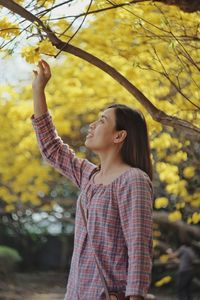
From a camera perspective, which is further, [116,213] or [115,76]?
[115,76]

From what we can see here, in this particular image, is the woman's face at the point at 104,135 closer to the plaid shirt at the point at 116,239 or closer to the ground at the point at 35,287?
the plaid shirt at the point at 116,239

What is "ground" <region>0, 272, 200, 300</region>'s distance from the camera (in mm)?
14766

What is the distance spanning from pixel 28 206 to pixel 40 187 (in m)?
3.37

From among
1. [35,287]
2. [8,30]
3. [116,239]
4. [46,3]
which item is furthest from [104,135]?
[35,287]

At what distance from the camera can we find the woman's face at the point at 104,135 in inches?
102

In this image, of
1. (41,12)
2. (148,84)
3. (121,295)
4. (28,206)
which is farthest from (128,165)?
(28,206)

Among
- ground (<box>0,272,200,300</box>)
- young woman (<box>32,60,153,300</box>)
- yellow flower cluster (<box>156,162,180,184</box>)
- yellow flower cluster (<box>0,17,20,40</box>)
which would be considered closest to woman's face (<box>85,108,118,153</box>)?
young woman (<box>32,60,153,300</box>)

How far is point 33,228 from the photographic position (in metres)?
18.5

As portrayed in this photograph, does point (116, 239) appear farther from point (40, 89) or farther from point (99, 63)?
point (99, 63)

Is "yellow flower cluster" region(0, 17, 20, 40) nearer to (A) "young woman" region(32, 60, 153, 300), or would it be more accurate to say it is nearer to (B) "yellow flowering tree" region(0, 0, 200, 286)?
(B) "yellow flowering tree" region(0, 0, 200, 286)

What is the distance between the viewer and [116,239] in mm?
2373

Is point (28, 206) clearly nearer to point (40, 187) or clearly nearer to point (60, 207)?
point (60, 207)

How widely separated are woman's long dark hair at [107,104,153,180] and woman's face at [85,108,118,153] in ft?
0.07

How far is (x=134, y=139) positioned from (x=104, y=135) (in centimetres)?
11
